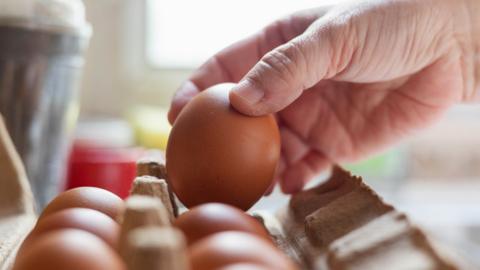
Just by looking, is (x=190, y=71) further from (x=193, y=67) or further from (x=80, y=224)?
(x=80, y=224)

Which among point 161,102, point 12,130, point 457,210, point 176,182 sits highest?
point 176,182

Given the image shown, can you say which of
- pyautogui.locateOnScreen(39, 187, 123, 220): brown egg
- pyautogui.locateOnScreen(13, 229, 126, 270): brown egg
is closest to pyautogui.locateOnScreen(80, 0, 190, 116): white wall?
pyautogui.locateOnScreen(39, 187, 123, 220): brown egg

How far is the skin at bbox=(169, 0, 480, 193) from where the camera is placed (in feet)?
2.42

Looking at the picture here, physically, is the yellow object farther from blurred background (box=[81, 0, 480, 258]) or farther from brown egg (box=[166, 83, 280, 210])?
brown egg (box=[166, 83, 280, 210])

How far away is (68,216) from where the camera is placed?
0.53m

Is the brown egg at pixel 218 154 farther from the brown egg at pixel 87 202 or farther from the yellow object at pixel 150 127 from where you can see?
the yellow object at pixel 150 127

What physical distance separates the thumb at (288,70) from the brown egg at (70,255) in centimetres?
25

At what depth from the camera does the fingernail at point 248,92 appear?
666 mm

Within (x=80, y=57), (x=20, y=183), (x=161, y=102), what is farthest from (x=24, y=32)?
(x=161, y=102)

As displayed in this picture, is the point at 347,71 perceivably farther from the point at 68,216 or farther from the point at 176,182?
the point at 68,216

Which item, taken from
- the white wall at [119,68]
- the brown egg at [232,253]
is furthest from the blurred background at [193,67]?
the brown egg at [232,253]

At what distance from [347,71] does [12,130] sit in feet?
1.66

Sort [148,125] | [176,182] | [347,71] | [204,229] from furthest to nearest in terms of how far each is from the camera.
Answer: [148,125], [347,71], [176,182], [204,229]

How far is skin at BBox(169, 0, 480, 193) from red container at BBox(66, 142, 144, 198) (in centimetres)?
32
